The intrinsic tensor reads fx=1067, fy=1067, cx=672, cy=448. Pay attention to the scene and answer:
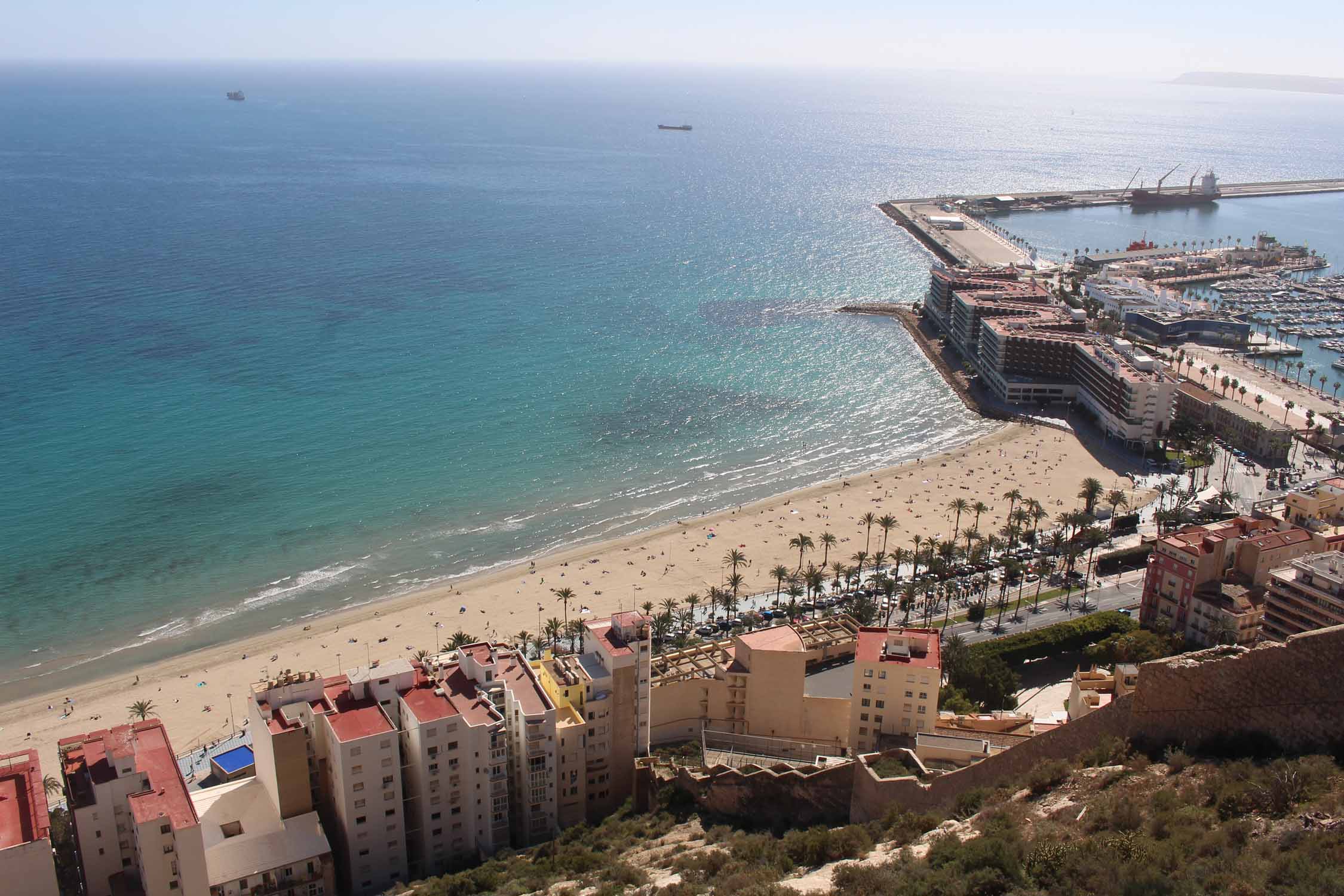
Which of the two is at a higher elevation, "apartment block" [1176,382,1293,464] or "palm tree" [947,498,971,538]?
"apartment block" [1176,382,1293,464]

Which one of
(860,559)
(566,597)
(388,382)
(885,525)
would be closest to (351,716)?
(566,597)

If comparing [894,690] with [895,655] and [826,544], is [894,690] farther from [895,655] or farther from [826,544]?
[826,544]

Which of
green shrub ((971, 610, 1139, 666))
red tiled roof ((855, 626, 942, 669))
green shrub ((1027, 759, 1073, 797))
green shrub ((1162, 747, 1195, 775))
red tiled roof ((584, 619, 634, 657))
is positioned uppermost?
green shrub ((1162, 747, 1195, 775))

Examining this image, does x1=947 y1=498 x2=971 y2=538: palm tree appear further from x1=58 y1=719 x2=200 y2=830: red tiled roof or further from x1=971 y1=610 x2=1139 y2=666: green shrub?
x1=58 y1=719 x2=200 y2=830: red tiled roof

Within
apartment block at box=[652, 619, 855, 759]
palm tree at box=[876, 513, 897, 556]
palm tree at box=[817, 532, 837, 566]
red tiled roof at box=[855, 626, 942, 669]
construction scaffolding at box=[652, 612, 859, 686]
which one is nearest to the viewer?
red tiled roof at box=[855, 626, 942, 669]

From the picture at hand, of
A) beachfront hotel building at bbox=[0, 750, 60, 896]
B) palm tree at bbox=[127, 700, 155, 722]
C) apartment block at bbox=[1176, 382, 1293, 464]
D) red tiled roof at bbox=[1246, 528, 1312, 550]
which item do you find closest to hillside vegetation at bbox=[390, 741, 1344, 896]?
beachfront hotel building at bbox=[0, 750, 60, 896]

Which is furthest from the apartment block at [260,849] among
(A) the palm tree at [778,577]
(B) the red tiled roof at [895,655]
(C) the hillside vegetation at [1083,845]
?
(A) the palm tree at [778,577]

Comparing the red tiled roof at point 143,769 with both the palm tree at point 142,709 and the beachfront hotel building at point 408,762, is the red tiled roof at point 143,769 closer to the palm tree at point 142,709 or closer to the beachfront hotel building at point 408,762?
the beachfront hotel building at point 408,762
